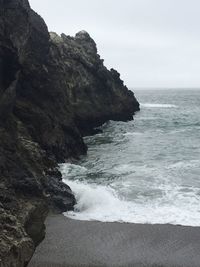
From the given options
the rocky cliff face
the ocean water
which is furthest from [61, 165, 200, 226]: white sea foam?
the rocky cliff face

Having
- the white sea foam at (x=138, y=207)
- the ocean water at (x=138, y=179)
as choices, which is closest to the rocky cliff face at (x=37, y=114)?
the white sea foam at (x=138, y=207)

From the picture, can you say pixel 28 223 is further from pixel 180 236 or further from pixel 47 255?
pixel 180 236

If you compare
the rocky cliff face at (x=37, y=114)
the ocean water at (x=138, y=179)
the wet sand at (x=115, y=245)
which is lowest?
the ocean water at (x=138, y=179)

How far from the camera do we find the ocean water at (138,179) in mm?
13766

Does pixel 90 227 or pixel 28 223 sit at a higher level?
pixel 28 223

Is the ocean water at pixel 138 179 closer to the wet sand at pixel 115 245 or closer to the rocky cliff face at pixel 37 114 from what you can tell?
the wet sand at pixel 115 245

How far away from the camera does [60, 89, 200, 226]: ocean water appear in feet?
45.2

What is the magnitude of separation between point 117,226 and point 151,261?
245cm

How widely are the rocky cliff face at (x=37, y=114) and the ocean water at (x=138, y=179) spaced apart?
113cm

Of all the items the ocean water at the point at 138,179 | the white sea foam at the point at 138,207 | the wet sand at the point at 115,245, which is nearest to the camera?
the wet sand at the point at 115,245

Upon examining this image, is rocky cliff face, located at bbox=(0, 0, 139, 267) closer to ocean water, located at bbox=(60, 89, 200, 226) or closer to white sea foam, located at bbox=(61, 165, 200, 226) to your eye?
white sea foam, located at bbox=(61, 165, 200, 226)

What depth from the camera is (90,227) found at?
40.3 ft

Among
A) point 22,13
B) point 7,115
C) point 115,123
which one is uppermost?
point 22,13

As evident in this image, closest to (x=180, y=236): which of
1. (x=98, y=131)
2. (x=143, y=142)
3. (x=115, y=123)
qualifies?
(x=143, y=142)
